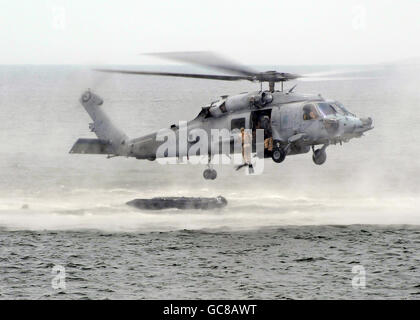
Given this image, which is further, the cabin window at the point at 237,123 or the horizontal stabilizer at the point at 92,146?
the horizontal stabilizer at the point at 92,146

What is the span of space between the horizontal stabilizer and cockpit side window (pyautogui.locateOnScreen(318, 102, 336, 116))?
12959 millimetres

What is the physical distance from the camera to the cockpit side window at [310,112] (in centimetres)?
4159

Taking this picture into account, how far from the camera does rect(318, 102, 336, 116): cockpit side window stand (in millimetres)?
41594

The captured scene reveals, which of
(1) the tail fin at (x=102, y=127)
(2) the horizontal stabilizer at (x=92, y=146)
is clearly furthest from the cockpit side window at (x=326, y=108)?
(2) the horizontal stabilizer at (x=92, y=146)

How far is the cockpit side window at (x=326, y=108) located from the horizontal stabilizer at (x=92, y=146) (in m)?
13.0

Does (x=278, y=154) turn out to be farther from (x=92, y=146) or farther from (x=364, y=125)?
Result: (x=92, y=146)

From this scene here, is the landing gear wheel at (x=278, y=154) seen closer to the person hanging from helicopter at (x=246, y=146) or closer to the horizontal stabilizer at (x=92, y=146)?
the person hanging from helicopter at (x=246, y=146)

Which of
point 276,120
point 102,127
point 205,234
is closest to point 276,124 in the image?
point 276,120

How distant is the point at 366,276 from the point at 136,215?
20.0 metres

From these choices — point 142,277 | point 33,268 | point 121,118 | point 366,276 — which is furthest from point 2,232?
point 121,118

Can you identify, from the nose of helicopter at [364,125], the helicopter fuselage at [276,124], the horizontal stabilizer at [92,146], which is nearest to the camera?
the nose of helicopter at [364,125]

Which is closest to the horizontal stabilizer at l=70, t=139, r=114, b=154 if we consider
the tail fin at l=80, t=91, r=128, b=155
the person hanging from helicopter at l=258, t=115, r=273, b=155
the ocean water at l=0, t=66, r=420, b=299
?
the tail fin at l=80, t=91, r=128, b=155

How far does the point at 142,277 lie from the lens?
Result: 44250 millimetres

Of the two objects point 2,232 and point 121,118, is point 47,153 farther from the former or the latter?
point 2,232
